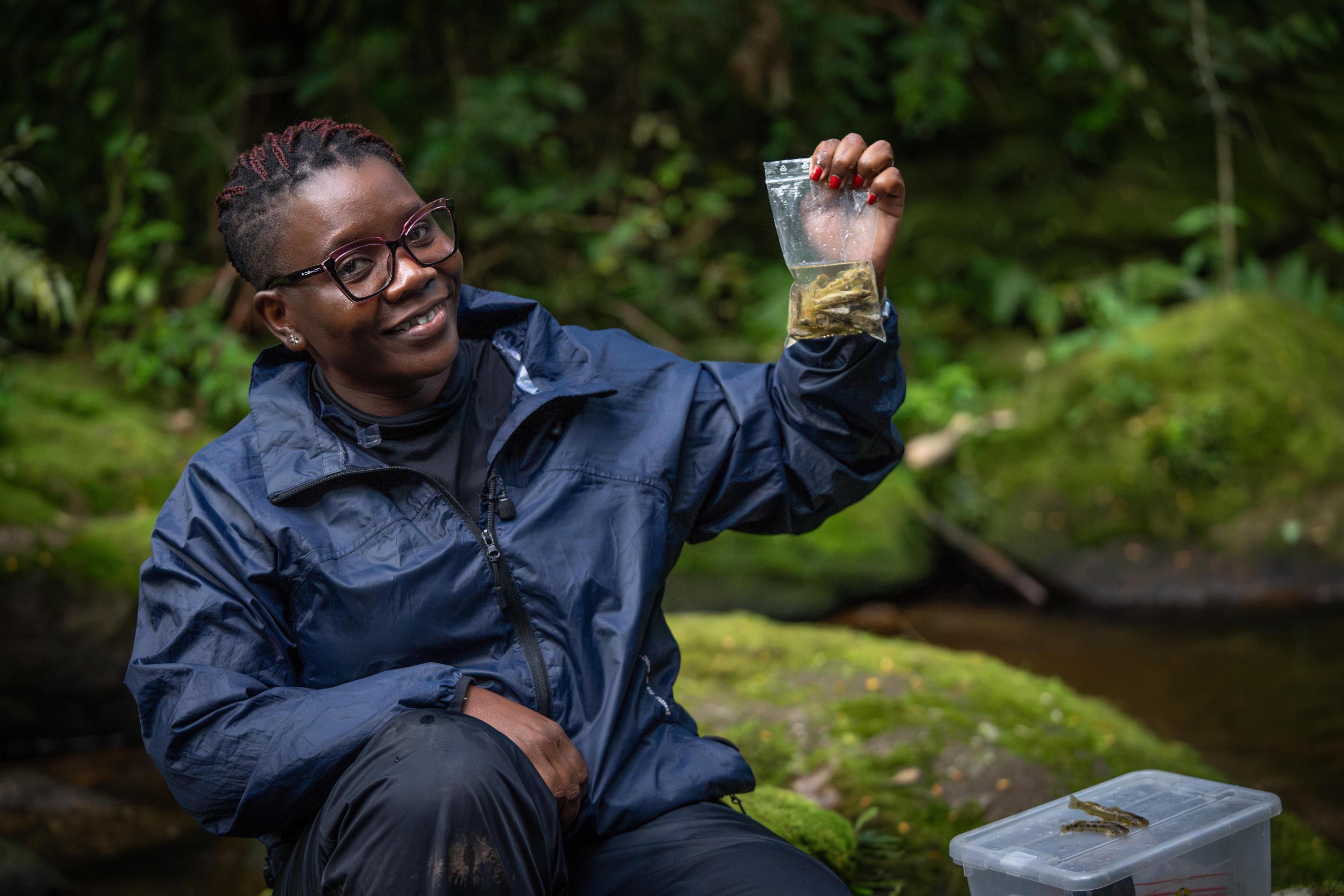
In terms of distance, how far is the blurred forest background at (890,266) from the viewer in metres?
5.06

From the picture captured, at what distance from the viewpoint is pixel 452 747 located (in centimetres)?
166

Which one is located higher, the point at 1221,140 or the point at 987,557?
the point at 1221,140

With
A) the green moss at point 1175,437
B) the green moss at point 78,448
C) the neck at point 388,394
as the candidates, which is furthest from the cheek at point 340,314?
the green moss at point 1175,437

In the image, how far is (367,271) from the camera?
2082 mm

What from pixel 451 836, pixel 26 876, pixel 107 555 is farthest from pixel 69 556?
pixel 451 836

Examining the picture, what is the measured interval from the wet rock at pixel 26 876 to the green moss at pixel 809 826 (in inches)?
74.4

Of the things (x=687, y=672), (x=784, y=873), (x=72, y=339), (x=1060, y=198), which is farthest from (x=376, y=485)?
(x=1060, y=198)

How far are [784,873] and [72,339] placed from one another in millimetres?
5727

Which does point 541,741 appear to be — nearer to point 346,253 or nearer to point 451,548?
point 451,548

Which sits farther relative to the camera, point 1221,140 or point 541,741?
point 1221,140

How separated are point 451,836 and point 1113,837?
1.09 metres

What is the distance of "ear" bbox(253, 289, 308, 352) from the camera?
2.13 m

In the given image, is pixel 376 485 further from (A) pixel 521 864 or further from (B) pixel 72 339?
(B) pixel 72 339

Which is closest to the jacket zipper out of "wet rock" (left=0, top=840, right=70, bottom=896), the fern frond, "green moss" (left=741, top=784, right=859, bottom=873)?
"green moss" (left=741, top=784, right=859, bottom=873)
